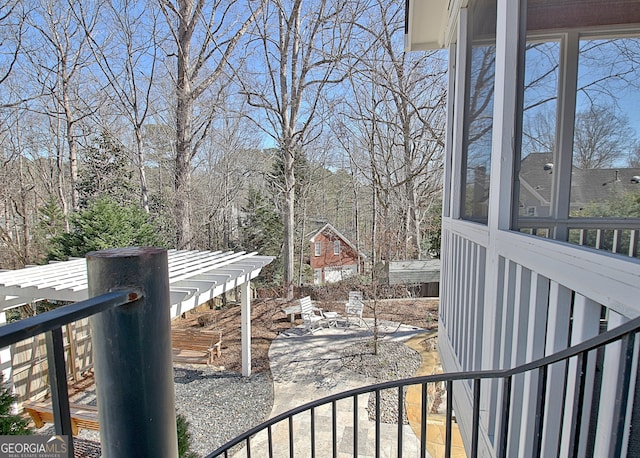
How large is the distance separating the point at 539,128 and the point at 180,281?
16.0ft

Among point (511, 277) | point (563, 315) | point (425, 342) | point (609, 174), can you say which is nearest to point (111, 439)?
point (563, 315)

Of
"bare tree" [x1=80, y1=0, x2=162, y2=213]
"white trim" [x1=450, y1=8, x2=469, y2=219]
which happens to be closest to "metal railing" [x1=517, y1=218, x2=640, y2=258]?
"white trim" [x1=450, y1=8, x2=469, y2=219]

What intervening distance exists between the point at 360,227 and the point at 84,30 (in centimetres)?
1181

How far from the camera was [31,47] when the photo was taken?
10602 mm

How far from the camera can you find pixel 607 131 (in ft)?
7.48

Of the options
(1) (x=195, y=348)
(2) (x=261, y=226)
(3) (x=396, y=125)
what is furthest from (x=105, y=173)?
(3) (x=396, y=125)

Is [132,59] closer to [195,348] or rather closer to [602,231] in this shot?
[195,348]

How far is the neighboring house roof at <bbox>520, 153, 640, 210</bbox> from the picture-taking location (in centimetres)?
212

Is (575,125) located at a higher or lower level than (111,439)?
higher

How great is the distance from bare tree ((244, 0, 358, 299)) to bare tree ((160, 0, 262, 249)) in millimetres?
860

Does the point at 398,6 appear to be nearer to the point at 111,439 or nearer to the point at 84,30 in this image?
the point at 84,30

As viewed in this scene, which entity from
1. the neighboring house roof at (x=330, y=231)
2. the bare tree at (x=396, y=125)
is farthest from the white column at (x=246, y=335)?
the neighboring house roof at (x=330, y=231)

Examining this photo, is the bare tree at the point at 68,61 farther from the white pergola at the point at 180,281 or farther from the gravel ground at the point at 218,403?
the gravel ground at the point at 218,403

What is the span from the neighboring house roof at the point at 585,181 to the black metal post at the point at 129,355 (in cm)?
209
